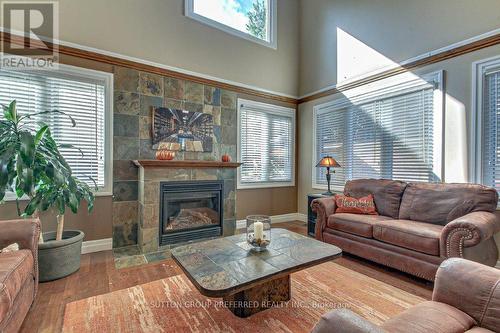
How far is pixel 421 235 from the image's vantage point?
2.42m

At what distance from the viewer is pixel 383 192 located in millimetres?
3354

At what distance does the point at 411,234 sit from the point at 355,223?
61 centimetres

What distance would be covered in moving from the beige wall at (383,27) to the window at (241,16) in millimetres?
777

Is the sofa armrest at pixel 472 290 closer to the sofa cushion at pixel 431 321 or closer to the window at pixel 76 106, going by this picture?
the sofa cushion at pixel 431 321

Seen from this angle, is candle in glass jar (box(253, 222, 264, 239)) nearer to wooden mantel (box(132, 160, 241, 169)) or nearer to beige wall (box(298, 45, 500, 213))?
wooden mantel (box(132, 160, 241, 169))

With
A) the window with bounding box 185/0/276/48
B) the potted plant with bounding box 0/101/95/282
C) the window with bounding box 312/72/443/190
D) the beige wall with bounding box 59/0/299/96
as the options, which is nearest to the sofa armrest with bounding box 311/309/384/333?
the potted plant with bounding box 0/101/95/282

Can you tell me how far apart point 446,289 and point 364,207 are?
2.12 meters

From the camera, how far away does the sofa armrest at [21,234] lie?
6.12ft

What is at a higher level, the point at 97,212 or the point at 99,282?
the point at 97,212

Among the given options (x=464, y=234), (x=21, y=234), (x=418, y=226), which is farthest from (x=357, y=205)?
(x=21, y=234)

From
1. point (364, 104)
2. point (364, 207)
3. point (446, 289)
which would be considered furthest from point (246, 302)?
point (364, 104)

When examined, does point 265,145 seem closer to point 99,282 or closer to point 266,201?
point 266,201

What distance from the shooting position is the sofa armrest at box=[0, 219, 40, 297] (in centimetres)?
186

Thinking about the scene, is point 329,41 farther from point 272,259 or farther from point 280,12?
point 272,259
